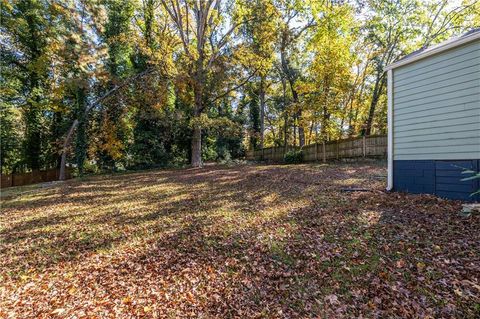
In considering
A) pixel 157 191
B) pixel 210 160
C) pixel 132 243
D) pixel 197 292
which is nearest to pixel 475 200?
pixel 197 292

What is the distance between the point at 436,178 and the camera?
5.46 metres

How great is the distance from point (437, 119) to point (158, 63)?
13786 mm

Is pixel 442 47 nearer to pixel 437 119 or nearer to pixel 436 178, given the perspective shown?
pixel 437 119

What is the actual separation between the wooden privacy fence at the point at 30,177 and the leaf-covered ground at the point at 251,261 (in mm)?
12680

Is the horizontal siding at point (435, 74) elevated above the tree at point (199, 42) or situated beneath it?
situated beneath

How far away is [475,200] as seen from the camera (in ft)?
15.7

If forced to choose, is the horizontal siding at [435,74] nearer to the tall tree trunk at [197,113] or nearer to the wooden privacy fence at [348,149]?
the wooden privacy fence at [348,149]

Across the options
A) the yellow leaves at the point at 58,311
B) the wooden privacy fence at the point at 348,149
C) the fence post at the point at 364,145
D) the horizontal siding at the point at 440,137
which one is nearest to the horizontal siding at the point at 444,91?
the horizontal siding at the point at 440,137

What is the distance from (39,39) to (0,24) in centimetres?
207

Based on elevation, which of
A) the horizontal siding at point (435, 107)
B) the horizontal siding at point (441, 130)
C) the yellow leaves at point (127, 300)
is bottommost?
the yellow leaves at point (127, 300)

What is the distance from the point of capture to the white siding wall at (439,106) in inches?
191

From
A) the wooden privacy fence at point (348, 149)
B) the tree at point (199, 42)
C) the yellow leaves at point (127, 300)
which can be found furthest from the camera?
the tree at point (199, 42)

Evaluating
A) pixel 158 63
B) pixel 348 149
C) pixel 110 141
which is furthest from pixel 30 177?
pixel 348 149

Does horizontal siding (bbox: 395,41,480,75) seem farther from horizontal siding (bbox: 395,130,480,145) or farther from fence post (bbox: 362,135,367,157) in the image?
fence post (bbox: 362,135,367,157)
